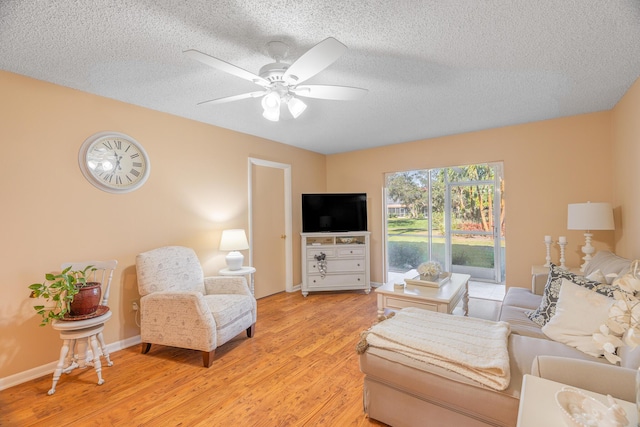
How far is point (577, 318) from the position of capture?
66.7 inches

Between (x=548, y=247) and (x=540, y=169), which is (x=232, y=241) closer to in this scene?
(x=548, y=247)

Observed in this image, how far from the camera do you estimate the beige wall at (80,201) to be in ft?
6.99

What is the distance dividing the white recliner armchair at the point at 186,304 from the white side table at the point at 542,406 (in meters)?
2.13

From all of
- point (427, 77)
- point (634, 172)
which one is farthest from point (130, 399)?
point (634, 172)

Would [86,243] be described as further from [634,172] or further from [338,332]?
[634,172]

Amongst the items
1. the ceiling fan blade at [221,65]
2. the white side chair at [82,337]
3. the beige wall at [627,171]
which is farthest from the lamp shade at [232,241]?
the beige wall at [627,171]

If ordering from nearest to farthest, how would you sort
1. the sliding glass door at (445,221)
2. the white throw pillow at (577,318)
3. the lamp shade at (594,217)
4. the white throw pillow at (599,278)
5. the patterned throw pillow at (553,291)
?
the white throw pillow at (577,318) < the patterned throw pillow at (553,291) < the white throw pillow at (599,278) < the lamp shade at (594,217) < the sliding glass door at (445,221)

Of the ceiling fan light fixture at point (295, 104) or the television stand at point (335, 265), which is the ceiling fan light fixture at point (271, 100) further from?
the television stand at point (335, 265)

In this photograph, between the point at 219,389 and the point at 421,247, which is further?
the point at 421,247

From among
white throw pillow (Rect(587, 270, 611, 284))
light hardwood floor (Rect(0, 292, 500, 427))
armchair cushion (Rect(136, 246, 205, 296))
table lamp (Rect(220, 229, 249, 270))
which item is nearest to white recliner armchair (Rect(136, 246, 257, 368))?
armchair cushion (Rect(136, 246, 205, 296))

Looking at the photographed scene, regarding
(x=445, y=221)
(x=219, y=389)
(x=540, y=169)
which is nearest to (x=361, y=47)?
(x=219, y=389)

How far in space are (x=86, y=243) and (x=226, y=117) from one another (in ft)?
6.10

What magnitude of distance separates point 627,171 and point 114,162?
4.87m

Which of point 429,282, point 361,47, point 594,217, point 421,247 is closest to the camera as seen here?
point 361,47
